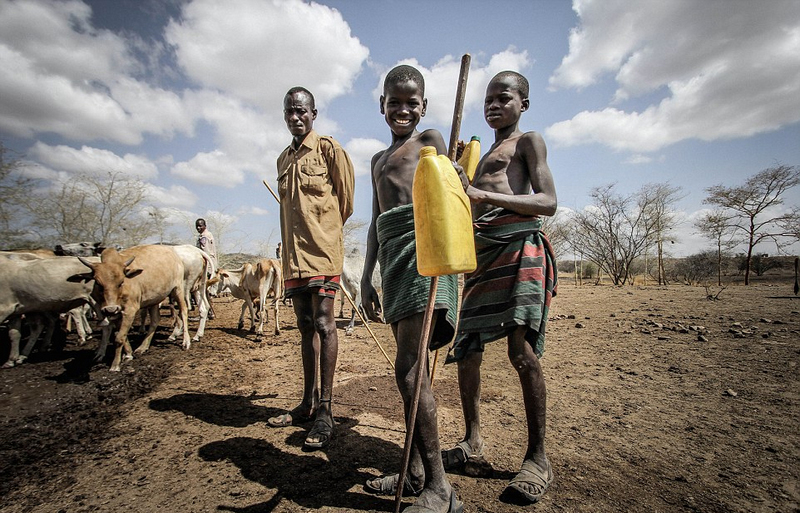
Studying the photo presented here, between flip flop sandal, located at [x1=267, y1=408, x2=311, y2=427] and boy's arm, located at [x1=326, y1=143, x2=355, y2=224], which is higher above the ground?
boy's arm, located at [x1=326, y1=143, x2=355, y2=224]

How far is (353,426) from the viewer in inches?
105

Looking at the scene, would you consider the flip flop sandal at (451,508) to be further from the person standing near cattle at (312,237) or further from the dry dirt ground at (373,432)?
the person standing near cattle at (312,237)

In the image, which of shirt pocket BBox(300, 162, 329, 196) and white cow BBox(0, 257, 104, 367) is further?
white cow BBox(0, 257, 104, 367)

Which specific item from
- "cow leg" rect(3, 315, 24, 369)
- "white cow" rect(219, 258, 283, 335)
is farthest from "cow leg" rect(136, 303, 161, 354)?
"white cow" rect(219, 258, 283, 335)

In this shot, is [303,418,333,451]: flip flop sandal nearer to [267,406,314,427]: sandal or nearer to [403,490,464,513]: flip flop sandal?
[267,406,314,427]: sandal

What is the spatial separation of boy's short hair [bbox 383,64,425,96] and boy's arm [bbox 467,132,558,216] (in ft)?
2.27

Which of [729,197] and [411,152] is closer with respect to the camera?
[411,152]

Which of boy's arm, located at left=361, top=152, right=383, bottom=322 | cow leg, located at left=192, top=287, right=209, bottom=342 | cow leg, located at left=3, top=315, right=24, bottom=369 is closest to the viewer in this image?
boy's arm, located at left=361, top=152, right=383, bottom=322

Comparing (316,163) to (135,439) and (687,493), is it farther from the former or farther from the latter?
(687,493)

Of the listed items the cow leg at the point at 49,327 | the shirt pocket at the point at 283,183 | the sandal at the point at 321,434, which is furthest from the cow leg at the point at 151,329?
the sandal at the point at 321,434

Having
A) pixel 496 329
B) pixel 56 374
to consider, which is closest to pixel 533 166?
pixel 496 329

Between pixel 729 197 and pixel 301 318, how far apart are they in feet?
101

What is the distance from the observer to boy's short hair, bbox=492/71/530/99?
88.4 inches

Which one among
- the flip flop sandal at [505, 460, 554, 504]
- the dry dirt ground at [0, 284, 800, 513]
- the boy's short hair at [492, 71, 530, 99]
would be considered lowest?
the dry dirt ground at [0, 284, 800, 513]
